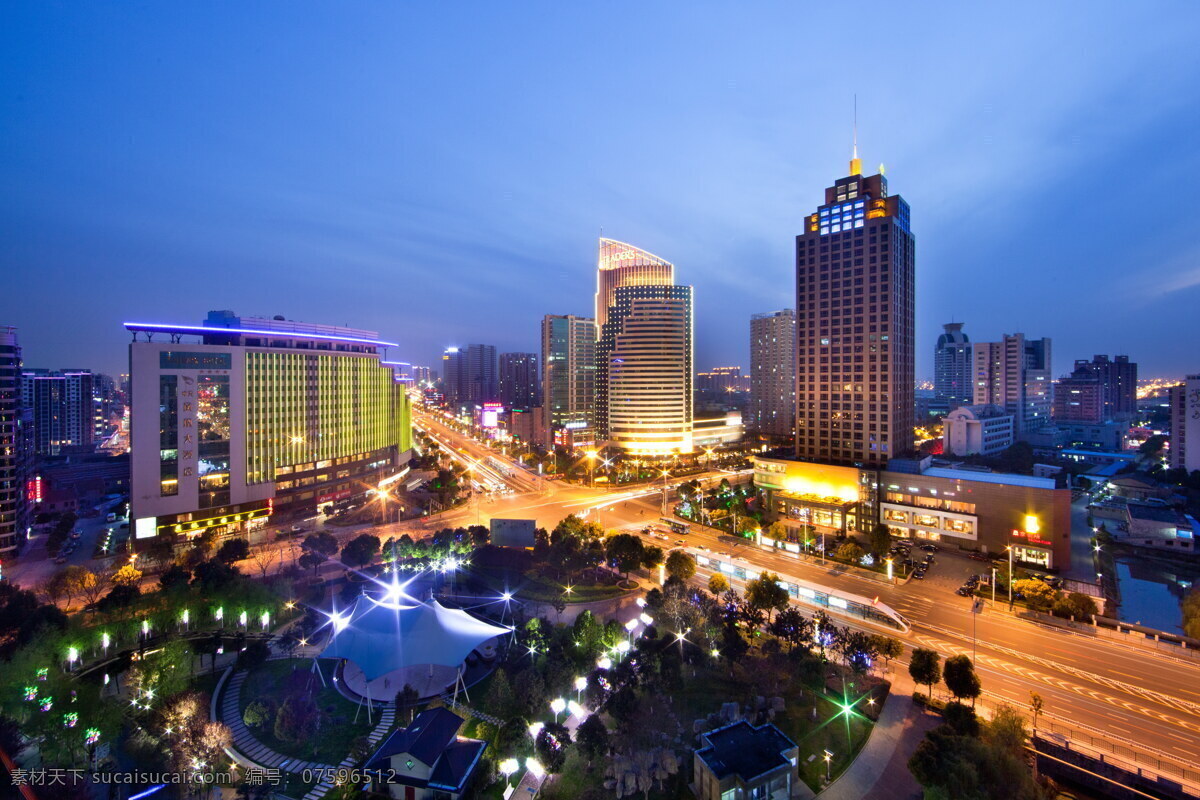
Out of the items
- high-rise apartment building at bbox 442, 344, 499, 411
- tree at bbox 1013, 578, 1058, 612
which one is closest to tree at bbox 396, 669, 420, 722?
tree at bbox 1013, 578, 1058, 612

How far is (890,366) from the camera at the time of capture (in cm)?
4222

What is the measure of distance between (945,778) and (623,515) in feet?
110

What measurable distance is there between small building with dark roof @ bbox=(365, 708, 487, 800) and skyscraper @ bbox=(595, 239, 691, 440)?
61972 mm

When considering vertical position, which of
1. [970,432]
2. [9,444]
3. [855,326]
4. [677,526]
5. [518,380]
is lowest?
[677,526]

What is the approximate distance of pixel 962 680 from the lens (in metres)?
17.5

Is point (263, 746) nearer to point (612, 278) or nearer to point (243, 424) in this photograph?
point (243, 424)

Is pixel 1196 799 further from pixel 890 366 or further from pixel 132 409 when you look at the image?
pixel 132 409

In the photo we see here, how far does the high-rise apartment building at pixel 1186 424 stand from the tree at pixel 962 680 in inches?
2129

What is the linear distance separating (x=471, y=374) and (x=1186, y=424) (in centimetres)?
14859

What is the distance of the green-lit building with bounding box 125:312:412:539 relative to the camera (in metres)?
36.0

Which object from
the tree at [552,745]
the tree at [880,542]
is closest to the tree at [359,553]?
the tree at [552,745]

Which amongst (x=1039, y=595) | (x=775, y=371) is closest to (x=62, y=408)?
(x=1039, y=595)

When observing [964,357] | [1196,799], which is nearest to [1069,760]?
[1196,799]

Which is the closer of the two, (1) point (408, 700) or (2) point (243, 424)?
(1) point (408, 700)
